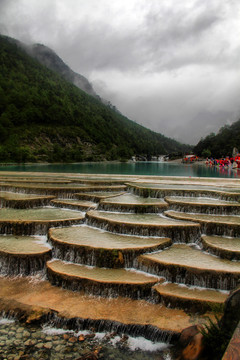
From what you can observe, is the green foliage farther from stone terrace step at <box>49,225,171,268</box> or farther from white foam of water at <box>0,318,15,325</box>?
white foam of water at <box>0,318,15,325</box>

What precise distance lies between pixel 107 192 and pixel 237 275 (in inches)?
442

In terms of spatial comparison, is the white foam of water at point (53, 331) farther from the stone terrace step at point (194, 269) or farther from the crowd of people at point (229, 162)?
the crowd of people at point (229, 162)

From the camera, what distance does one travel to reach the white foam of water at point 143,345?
5588 mm

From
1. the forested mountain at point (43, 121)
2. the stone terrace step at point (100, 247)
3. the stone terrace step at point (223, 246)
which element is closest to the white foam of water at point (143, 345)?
the stone terrace step at point (100, 247)

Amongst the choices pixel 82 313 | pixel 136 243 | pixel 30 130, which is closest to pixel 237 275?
pixel 136 243

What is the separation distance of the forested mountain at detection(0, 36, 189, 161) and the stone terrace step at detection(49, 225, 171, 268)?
57.5 m

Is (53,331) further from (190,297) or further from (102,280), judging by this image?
(190,297)

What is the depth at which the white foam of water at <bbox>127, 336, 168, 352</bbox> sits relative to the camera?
18.3ft

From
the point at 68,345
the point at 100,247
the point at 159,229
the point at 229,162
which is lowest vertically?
the point at 68,345

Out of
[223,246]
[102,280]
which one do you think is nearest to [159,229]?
[223,246]

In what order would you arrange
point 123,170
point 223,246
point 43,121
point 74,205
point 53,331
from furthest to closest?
point 43,121 < point 123,170 < point 74,205 < point 223,246 < point 53,331

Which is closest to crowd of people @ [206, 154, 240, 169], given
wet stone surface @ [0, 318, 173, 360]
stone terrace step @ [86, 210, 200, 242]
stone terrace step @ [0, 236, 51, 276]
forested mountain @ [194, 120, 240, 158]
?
forested mountain @ [194, 120, 240, 158]

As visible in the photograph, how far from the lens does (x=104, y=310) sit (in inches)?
252

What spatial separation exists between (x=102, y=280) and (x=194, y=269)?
7.77 feet
